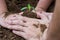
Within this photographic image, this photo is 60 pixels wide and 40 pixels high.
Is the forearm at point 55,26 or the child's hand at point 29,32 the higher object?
the forearm at point 55,26

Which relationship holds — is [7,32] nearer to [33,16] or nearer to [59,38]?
[33,16]

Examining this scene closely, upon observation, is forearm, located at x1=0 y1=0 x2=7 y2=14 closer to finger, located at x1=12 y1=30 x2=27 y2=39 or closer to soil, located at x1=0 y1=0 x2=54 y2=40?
soil, located at x1=0 y1=0 x2=54 y2=40

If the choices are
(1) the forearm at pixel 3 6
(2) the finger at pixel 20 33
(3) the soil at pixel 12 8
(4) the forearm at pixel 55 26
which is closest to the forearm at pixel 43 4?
(3) the soil at pixel 12 8

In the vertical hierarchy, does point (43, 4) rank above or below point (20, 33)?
above

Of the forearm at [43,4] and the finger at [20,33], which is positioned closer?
the finger at [20,33]

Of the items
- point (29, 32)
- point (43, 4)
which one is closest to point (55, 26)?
point (29, 32)

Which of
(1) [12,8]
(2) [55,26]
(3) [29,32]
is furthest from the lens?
(1) [12,8]

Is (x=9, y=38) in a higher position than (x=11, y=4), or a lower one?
lower

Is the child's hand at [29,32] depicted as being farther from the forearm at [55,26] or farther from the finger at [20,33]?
the forearm at [55,26]

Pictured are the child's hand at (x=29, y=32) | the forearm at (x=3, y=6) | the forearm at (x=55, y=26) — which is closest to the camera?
the forearm at (x=55, y=26)

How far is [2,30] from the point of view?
1173 mm

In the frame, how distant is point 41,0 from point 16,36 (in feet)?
1.51

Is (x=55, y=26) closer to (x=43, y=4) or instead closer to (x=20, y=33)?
(x=20, y=33)

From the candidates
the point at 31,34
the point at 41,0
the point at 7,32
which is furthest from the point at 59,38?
the point at 41,0
